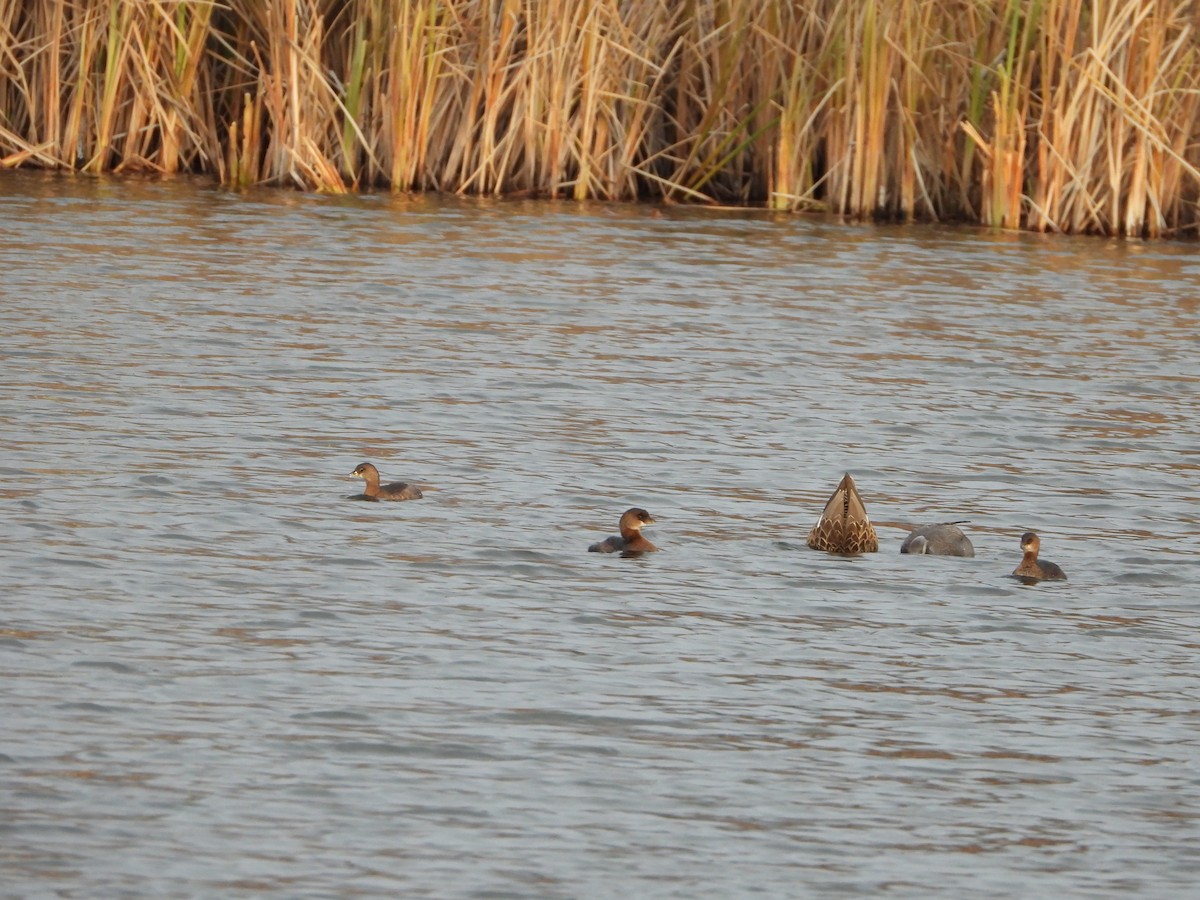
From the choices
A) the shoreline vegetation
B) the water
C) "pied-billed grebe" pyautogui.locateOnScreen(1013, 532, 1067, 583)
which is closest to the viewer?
the water

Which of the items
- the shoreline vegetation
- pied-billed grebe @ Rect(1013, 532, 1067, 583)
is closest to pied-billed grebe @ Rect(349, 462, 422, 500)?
pied-billed grebe @ Rect(1013, 532, 1067, 583)

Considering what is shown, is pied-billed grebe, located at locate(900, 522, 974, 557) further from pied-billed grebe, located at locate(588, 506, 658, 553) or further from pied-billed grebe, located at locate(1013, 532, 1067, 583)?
pied-billed grebe, located at locate(588, 506, 658, 553)

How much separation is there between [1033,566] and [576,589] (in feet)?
5.01

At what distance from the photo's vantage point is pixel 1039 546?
24.9 feet

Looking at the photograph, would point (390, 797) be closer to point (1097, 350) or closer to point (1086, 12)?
point (1097, 350)

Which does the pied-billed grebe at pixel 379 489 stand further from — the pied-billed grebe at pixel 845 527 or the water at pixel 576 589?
the pied-billed grebe at pixel 845 527

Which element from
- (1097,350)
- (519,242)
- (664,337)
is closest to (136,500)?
(664,337)

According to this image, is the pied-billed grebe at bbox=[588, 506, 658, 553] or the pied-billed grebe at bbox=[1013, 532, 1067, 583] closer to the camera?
the pied-billed grebe at bbox=[1013, 532, 1067, 583]

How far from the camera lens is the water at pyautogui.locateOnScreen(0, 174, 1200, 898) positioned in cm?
489

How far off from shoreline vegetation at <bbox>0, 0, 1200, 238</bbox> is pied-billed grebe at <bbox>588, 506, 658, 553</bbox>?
9.09 meters

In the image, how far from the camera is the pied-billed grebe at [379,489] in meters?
8.19

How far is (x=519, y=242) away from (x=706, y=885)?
10.9m

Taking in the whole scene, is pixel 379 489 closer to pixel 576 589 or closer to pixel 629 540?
pixel 629 540

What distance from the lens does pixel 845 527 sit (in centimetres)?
764
